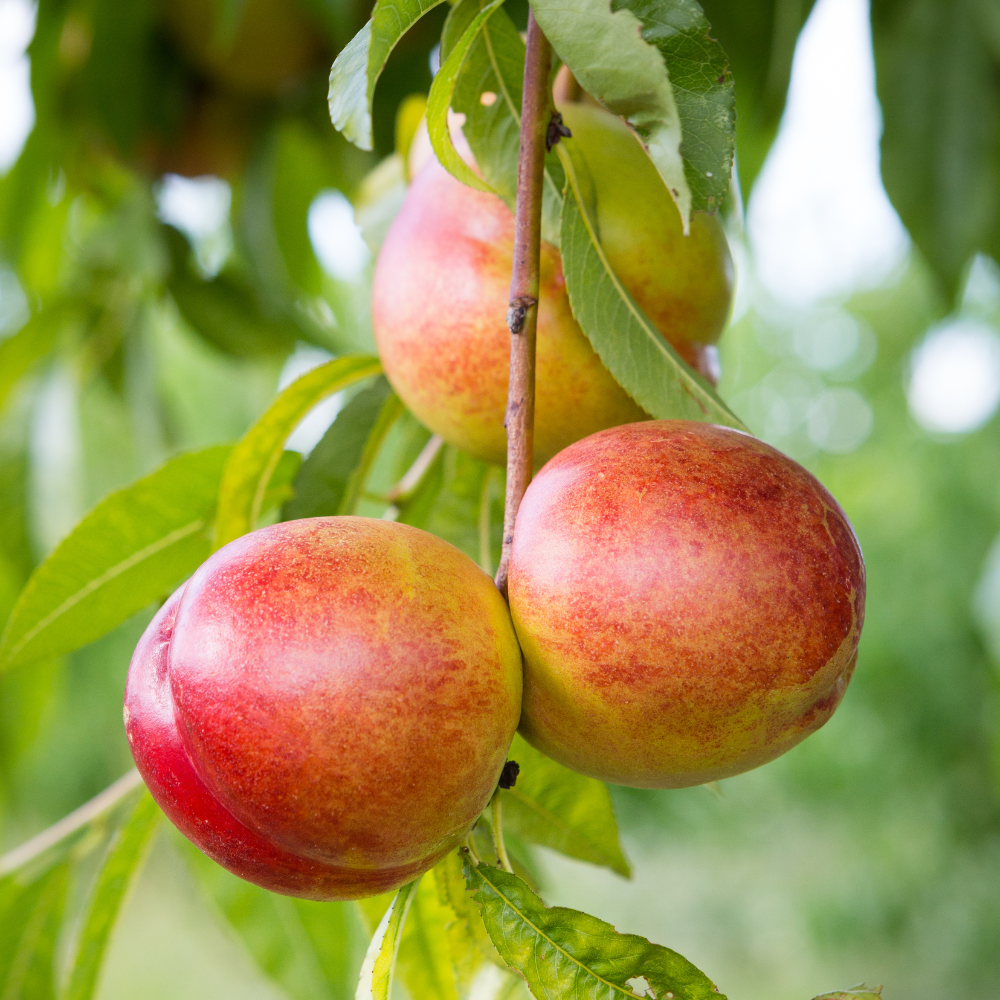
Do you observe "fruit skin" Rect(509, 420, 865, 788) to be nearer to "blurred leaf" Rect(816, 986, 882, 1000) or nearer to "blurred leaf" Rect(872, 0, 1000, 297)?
"blurred leaf" Rect(816, 986, 882, 1000)

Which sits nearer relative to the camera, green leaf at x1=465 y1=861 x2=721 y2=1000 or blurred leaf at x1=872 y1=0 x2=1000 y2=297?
green leaf at x1=465 y1=861 x2=721 y2=1000

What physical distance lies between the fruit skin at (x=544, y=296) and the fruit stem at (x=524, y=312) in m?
0.11

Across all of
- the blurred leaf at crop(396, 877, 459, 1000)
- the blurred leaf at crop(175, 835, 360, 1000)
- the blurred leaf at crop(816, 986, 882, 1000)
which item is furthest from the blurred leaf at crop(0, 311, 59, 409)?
the blurred leaf at crop(816, 986, 882, 1000)

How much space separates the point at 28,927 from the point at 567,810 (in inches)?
26.3

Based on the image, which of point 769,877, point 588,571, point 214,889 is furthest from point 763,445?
point 769,877

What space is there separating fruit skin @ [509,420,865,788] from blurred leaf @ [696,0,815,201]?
80cm

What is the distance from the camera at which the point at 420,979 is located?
750mm

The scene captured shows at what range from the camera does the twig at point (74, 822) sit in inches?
36.9

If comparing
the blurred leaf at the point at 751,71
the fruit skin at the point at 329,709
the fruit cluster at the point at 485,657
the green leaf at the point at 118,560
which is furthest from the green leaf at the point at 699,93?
the blurred leaf at the point at 751,71

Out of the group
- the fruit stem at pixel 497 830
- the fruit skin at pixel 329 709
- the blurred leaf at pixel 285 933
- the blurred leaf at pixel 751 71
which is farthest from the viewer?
the blurred leaf at pixel 751 71

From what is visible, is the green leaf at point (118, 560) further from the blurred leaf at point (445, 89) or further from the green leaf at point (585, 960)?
the green leaf at point (585, 960)

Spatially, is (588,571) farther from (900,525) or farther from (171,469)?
(900,525)

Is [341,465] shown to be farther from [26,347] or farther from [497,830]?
[26,347]

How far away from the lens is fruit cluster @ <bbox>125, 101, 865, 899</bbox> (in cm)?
45
